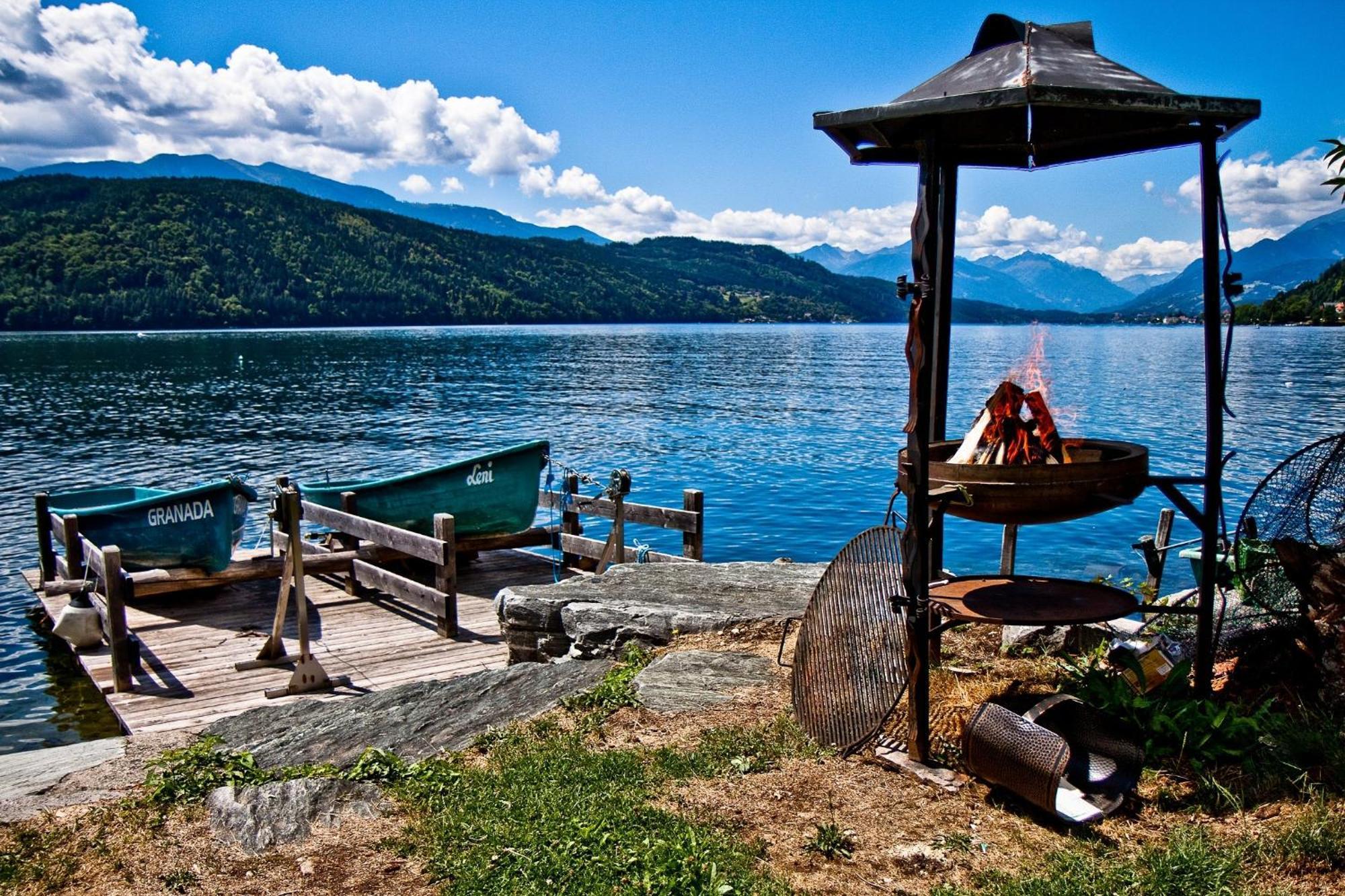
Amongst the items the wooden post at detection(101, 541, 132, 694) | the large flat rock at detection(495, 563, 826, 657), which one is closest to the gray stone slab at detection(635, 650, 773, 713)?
the large flat rock at detection(495, 563, 826, 657)

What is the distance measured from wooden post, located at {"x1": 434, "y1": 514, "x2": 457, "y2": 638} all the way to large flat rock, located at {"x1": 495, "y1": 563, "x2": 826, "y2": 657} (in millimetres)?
2713

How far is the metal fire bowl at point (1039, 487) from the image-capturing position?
17.0 ft

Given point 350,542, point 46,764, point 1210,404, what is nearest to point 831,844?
point 1210,404

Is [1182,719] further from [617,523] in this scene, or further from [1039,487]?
[617,523]

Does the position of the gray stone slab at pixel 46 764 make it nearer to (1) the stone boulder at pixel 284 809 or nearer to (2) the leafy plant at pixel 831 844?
(1) the stone boulder at pixel 284 809

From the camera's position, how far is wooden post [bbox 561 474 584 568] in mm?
14812

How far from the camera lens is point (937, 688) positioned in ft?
20.6

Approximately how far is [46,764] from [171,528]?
7831mm

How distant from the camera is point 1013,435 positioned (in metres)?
5.61

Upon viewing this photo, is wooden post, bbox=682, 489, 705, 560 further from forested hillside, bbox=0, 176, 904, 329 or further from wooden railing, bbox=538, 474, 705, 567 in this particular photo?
forested hillside, bbox=0, 176, 904, 329

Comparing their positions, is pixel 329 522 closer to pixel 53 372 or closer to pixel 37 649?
pixel 37 649

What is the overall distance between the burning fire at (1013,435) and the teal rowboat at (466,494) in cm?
988

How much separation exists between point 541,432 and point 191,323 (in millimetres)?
139200

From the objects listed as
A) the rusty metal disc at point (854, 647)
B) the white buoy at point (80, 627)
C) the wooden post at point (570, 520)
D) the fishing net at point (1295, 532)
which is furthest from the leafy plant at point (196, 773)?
the wooden post at point (570, 520)
